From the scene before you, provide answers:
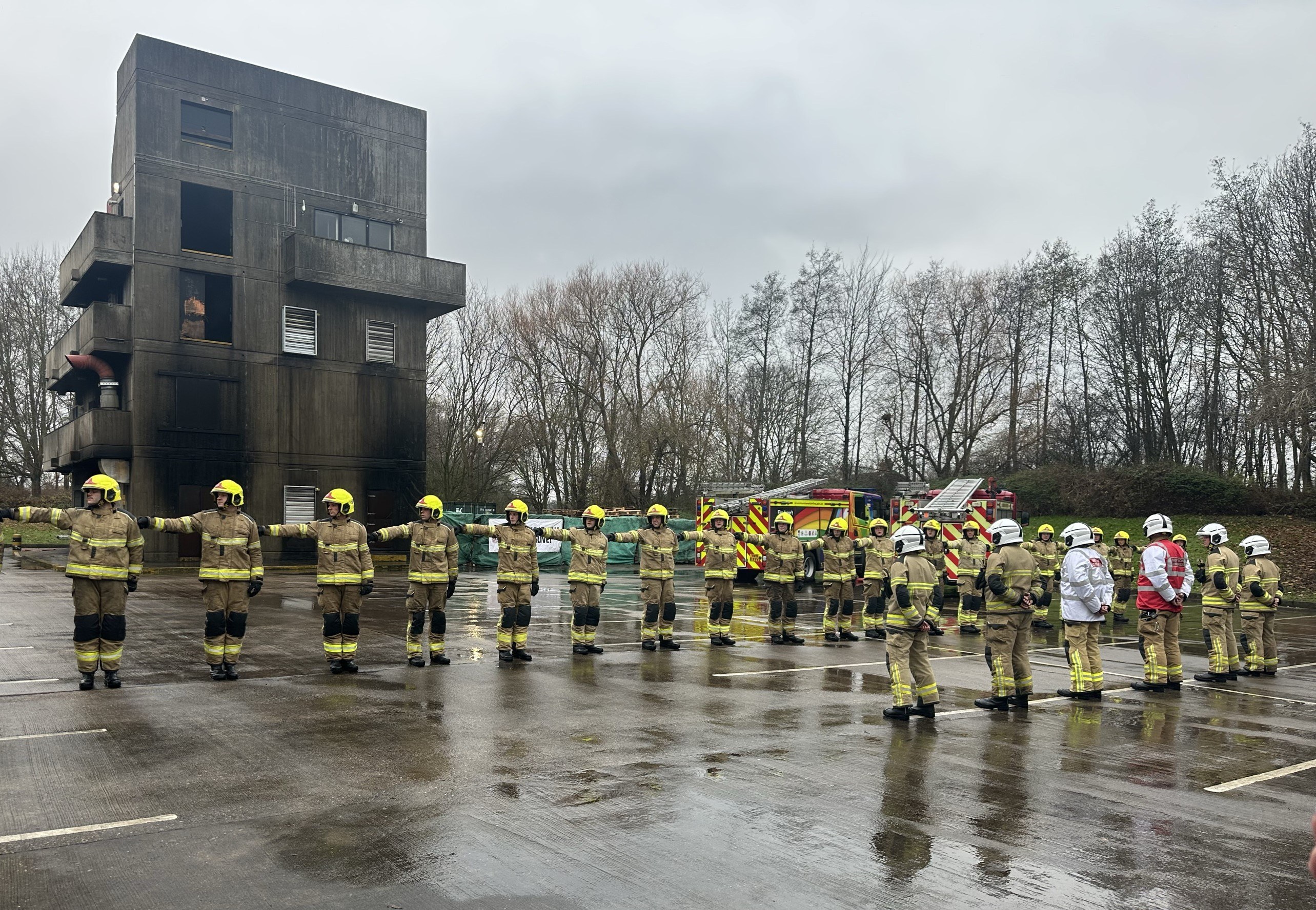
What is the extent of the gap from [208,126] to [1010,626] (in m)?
30.2

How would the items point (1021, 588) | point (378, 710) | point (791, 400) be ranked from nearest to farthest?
point (378, 710), point (1021, 588), point (791, 400)

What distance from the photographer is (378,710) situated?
28.7 ft

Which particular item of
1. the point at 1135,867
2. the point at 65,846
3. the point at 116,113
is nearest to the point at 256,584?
the point at 65,846

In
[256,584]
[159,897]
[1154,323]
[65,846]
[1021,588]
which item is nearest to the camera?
[159,897]

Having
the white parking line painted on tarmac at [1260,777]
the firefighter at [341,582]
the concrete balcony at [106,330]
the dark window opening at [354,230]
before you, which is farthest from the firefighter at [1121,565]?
the concrete balcony at [106,330]

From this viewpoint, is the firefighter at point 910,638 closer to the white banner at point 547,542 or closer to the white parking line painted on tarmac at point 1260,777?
the white parking line painted on tarmac at point 1260,777

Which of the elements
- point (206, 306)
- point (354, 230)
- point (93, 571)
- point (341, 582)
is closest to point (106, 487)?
point (93, 571)

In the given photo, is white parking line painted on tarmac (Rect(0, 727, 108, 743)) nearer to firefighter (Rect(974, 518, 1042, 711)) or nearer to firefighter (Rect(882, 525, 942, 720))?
firefighter (Rect(882, 525, 942, 720))

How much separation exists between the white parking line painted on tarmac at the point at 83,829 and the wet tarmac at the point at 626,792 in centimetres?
2

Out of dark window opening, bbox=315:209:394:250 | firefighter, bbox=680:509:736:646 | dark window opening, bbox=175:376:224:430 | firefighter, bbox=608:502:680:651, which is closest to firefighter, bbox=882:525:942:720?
firefighter, bbox=608:502:680:651

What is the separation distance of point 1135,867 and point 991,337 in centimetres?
4040

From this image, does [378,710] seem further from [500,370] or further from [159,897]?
[500,370]

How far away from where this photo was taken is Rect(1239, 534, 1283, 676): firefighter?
39.8 feet

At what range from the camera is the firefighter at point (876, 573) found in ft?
→ 52.1
